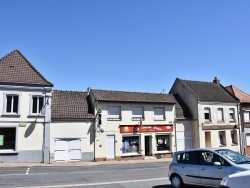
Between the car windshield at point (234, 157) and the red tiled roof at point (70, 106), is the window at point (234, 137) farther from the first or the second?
the car windshield at point (234, 157)

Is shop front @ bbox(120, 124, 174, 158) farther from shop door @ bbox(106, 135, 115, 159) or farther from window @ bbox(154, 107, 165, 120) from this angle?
shop door @ bbox(106, 135, 115, 159)

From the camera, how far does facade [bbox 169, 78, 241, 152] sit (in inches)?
1291

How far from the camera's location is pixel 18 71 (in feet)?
83.3

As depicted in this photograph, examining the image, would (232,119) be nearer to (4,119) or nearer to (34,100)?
(34,100)

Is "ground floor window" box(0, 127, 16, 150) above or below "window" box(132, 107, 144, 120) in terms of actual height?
below

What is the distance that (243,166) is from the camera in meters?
9.54

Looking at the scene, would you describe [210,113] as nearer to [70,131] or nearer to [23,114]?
[70,131]

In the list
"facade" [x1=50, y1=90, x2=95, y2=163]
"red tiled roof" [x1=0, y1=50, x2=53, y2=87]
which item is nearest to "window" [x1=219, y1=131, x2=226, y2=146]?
"facade" [x1=50, y1=90, x2=95, y2=163]

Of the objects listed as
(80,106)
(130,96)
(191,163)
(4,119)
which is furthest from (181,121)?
(191,163)

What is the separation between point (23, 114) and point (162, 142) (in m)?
14.5

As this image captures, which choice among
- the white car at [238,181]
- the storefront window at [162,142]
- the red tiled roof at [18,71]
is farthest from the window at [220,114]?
the white car at [238,181]

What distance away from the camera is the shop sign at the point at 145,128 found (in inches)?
1124

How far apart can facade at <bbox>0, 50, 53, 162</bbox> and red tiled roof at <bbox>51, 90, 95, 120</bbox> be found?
4.08 feet

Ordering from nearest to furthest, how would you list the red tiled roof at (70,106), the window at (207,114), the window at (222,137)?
the red tiled roof at (70,106) < the window at (207,114) < the window at (222,137)
